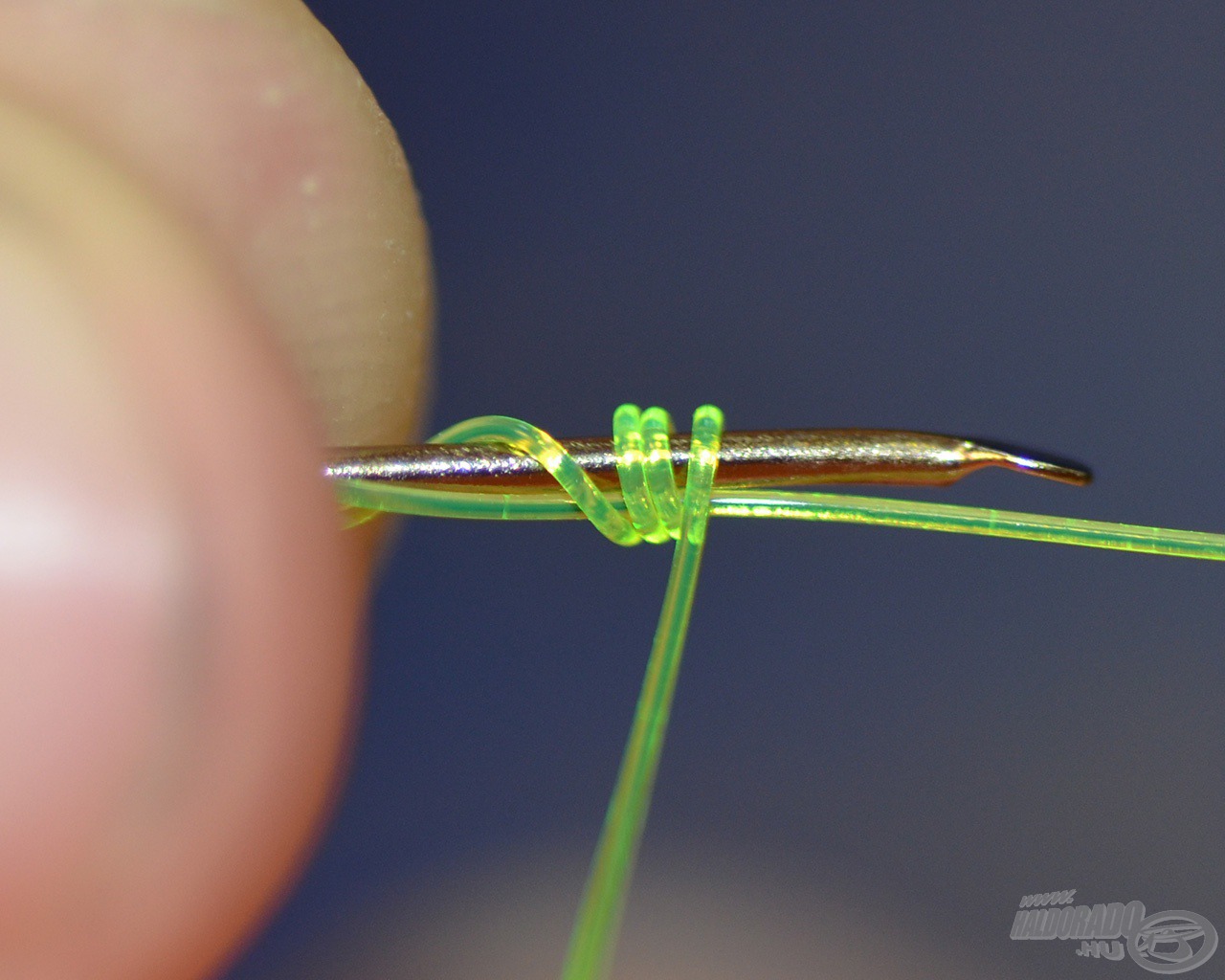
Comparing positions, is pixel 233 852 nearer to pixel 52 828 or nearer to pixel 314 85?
pixel 52 828

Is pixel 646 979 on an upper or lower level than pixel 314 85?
lower

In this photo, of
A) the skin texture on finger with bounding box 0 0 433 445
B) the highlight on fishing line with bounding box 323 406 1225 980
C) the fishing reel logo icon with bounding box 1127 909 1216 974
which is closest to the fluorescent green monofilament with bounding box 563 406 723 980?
the highlight on fishing line with bounding box 323 406 1225 980

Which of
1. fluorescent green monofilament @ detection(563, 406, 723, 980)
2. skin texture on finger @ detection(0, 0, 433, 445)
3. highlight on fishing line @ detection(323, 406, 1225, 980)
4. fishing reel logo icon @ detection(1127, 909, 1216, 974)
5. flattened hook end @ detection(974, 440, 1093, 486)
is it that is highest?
skin texture on finger @ detection(0, 0, 433, 445)

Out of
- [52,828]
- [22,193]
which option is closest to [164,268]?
[22,193]

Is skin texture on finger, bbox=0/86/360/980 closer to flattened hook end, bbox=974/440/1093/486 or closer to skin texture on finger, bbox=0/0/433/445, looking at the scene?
skin texture on finger, bbox=0/0/433/445

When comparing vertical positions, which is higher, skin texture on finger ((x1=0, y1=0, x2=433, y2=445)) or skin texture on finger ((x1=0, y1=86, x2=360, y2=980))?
skin texture on finger ((x1=0, y1=0, x2=433, y2=445))

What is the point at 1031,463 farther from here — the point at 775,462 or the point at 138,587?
the point at 138,587
